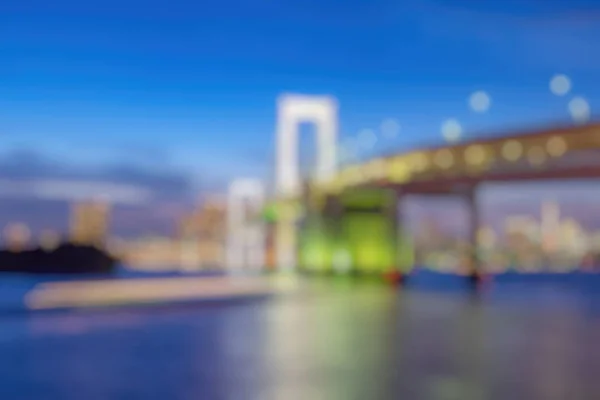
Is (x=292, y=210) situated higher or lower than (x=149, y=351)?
higher

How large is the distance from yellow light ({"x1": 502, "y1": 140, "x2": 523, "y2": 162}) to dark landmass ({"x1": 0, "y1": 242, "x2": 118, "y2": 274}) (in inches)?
1511

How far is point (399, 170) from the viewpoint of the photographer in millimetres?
32281

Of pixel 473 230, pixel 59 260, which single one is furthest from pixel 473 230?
pixel 59 260

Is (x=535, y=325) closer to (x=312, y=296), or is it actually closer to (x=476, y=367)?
(x=476, y=367)

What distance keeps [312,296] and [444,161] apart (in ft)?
26.4

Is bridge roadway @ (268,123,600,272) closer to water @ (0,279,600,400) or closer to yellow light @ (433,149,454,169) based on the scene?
yellow light @ (433,149,454,169)

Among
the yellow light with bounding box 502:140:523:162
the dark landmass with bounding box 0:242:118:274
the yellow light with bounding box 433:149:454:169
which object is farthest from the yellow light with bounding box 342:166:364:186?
the dark landmass with bounding box 0:242:118:274

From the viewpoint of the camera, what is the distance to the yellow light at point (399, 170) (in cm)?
3191

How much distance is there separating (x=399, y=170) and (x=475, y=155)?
403cm

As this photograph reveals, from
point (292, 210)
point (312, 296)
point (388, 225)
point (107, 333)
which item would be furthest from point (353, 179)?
point (107, 333)

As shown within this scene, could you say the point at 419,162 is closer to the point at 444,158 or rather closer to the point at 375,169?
the point at 444,158

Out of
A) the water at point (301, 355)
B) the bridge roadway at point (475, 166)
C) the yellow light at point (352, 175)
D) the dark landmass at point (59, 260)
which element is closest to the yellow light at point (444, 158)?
the bridge roadway at point (475, 166)

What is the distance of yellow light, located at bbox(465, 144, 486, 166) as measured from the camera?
28516 mm

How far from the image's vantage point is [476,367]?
31.1 feet
